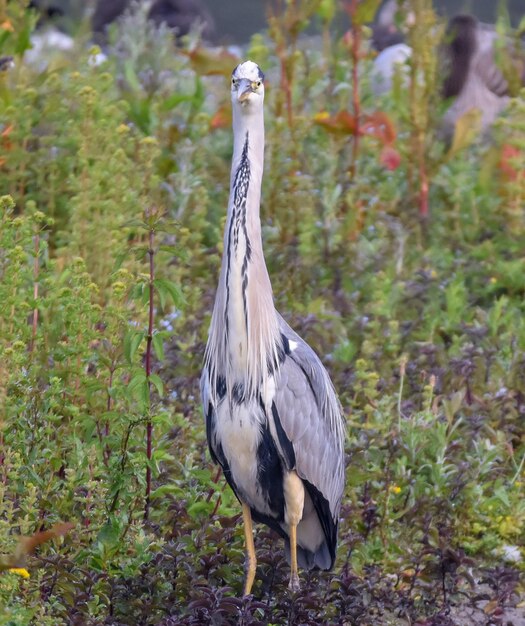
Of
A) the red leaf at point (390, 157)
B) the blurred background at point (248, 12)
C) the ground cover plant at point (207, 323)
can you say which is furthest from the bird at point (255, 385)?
the blurred background at point (248, 12)

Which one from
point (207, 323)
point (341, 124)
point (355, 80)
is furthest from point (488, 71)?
point (207, 323)

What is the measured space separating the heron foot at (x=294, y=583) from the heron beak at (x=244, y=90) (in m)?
1.42

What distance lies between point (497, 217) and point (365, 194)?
76 centimetres

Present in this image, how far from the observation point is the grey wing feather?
12.2ft

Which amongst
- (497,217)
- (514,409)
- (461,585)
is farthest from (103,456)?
(497,217)

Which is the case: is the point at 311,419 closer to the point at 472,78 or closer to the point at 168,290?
the point at 168,290

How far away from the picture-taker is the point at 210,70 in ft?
22.2

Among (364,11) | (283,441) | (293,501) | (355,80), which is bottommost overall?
(293,501)

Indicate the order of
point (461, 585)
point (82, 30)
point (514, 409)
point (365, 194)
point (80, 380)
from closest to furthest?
point (80, 380) → point (461, 585) → point (514, 409) → point (365, 194) → point (82, 30)

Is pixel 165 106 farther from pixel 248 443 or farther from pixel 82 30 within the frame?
pixel 248 443

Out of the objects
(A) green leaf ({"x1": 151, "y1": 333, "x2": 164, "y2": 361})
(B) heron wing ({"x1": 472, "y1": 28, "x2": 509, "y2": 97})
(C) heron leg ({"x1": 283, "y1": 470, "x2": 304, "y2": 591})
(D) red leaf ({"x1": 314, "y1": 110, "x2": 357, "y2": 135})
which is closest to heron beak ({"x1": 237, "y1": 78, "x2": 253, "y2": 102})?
(A) green leaf ({"x1": 151, "y1": 333, "x2": 164, "y2": 361})

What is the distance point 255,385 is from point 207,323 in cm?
173

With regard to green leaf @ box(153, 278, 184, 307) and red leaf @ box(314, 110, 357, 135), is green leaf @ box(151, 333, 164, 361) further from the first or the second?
red leaf @ box(314, 110, 357, 135)

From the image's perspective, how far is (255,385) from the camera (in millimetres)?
3707
